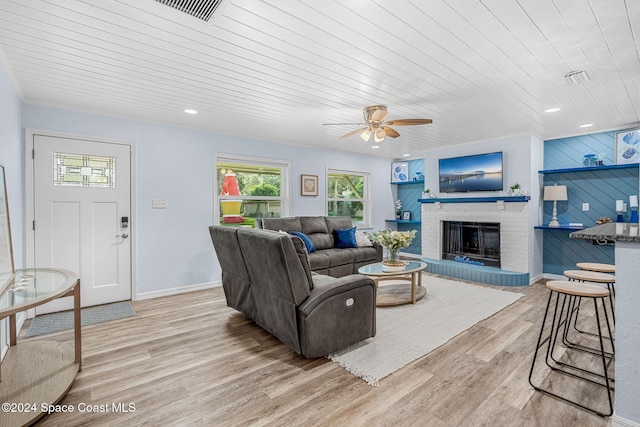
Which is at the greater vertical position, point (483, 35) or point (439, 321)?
point (483, 35)

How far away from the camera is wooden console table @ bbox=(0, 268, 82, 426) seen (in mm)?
1708

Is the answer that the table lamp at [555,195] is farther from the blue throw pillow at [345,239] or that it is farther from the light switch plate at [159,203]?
the light switch plate at [159,203]

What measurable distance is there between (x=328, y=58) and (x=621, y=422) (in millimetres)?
2870

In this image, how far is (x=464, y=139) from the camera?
5289 millimetres

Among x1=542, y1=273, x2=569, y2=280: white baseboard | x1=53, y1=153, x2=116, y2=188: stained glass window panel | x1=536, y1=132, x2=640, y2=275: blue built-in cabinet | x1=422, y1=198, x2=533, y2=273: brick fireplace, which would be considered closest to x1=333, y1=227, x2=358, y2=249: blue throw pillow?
x1=422, y1=198, x2=533, y2=273: brick fireplace

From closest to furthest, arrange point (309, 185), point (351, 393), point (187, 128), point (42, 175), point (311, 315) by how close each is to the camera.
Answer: point (351, 393)
point (311, 315)
point (42, 175)
point (187, 128)
point (309, 185)

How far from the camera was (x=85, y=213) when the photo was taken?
3686mm

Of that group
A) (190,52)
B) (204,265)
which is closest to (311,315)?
(190,52)

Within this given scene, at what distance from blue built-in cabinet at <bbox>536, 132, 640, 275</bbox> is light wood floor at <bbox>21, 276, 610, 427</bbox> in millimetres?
2553

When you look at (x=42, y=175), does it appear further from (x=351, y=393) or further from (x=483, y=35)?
(x=483, y=35)

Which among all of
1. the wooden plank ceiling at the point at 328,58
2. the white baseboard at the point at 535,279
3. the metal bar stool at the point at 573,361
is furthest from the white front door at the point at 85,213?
the white baseboard at the point at 535,279

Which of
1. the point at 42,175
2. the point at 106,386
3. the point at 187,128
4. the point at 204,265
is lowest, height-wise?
the point at 106,386

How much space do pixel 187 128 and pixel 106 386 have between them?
3.33 meters

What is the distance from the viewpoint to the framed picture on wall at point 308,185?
18.6 feet
